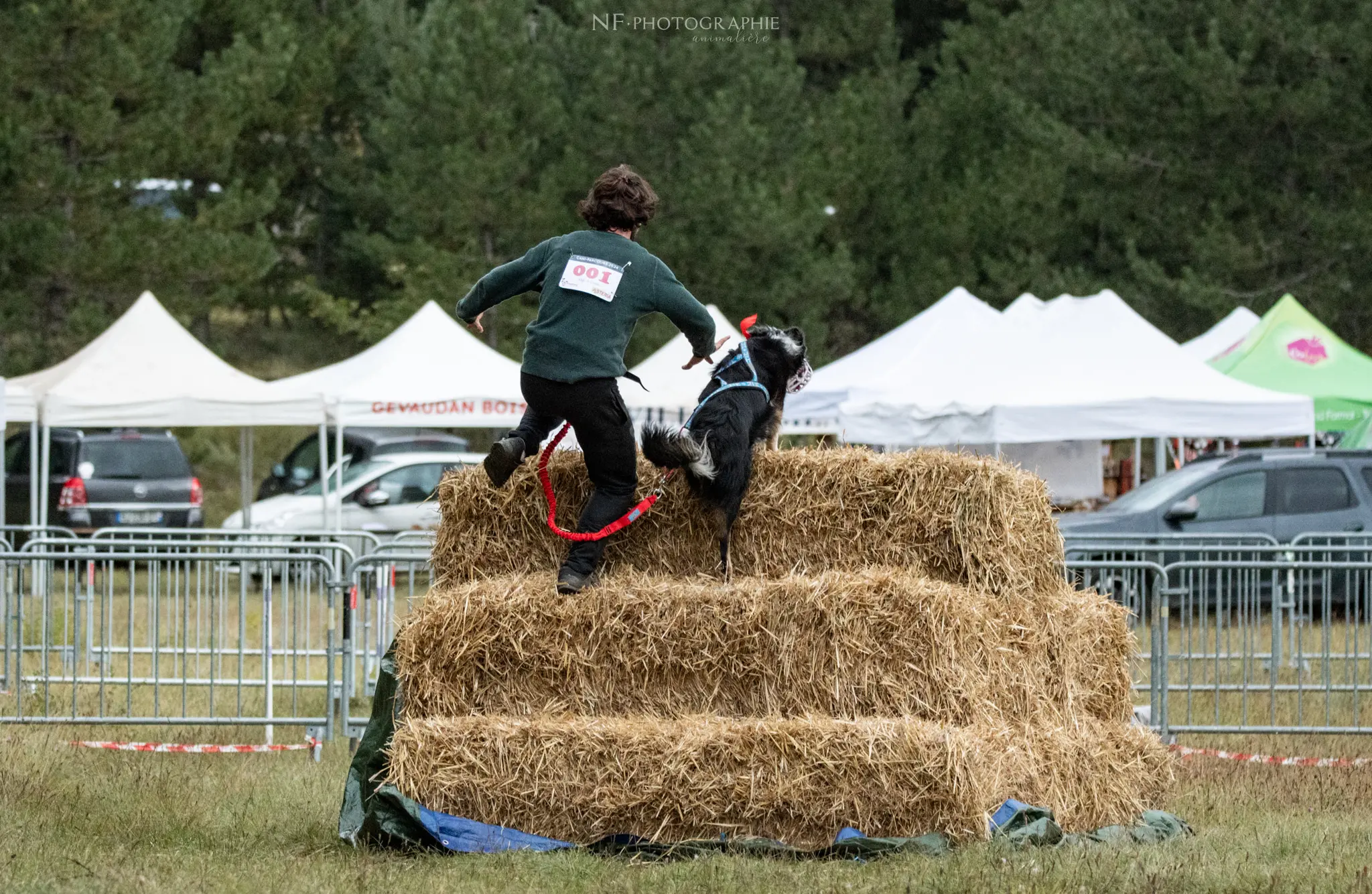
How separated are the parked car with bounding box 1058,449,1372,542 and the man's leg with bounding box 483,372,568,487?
952cm

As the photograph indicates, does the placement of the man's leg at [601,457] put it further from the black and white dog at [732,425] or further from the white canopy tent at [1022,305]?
the white canopy tent at [1022,305]

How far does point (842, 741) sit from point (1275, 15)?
26.4m

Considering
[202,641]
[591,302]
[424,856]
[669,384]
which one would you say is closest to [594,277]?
[591,302]

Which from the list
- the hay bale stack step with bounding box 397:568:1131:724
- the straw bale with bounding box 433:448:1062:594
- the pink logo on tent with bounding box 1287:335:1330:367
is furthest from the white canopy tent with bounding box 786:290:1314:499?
the hay bale stack step with bounding box 397:568:1131:724

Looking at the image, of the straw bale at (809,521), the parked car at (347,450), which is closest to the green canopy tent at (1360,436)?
the parked car at (347,450)

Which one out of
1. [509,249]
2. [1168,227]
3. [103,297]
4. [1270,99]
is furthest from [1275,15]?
[103,297]

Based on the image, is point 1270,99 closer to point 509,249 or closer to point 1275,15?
point 1275,15

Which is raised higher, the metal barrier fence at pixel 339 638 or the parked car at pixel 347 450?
the parked car at pixel 347 450

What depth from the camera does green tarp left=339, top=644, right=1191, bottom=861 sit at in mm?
5805

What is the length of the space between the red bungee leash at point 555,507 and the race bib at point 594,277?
1.72ft

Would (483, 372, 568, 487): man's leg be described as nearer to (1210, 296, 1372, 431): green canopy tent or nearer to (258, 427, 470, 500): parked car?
(1210, 296, 1372, 431): green canopy tent

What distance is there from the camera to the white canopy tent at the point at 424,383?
57.0 feet

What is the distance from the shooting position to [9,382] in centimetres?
1781

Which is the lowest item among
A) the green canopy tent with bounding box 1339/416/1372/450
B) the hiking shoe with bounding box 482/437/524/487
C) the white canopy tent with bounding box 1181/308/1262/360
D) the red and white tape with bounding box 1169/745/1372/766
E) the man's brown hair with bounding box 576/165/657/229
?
the red and white tape with bounding box 1169/745/1372/766
